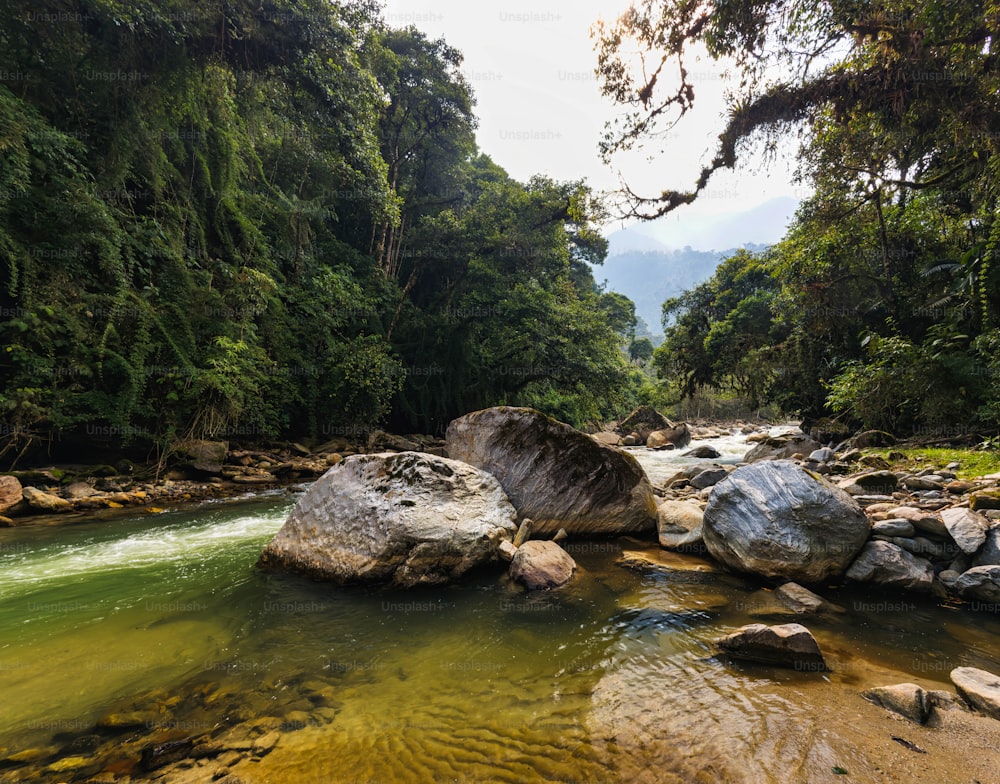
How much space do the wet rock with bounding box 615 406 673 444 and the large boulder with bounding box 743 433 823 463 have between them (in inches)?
535

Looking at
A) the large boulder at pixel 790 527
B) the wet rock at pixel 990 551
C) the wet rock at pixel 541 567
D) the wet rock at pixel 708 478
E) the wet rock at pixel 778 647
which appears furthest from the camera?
the wet rock at pixel 708 478

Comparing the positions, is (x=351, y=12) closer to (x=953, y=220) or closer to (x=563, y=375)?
(x=563, y=375)

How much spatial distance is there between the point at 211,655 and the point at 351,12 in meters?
15.0

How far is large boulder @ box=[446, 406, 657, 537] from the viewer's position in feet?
20.0

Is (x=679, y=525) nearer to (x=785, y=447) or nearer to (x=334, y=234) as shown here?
(x=785, y=447)

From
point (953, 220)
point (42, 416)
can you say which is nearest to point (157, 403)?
point (42, 416)

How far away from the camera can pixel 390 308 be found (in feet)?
58.3

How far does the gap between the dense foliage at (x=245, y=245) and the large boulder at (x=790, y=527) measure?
27.1 ft

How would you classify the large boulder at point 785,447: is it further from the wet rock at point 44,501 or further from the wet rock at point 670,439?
the wet rock at point 44,501

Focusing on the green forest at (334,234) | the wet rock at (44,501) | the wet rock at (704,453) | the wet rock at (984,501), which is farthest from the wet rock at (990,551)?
the wet rock at (704,453)

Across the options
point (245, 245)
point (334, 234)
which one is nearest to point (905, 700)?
point (245, 245)

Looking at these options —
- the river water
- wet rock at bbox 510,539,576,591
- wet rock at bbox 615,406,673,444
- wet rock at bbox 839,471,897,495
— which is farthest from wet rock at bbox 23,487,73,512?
wet rock at bbox 615,406,673,444

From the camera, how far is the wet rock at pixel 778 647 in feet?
9.71

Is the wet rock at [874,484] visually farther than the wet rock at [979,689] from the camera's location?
Yes
